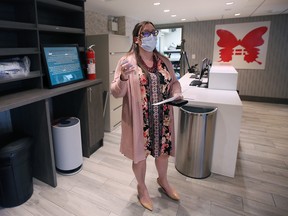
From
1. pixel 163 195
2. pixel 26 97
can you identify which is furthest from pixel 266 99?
pixel 26 97

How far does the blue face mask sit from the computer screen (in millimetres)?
1105

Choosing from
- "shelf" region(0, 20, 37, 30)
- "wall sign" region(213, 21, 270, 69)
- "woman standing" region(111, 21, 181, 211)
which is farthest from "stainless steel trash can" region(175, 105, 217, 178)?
"wall sign" region(213, 21, 270, 69)

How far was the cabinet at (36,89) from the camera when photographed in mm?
1716

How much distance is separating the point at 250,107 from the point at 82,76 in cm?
411

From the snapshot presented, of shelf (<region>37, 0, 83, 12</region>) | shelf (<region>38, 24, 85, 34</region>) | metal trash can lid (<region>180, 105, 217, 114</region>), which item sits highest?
shelf (<region>37, 0, 83, 12</region>)

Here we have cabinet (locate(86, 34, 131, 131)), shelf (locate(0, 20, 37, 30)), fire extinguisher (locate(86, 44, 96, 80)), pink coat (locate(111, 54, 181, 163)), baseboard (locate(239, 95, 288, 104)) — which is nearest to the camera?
pink coat (locate(111, 54, 181, 163))

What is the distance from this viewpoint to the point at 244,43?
510 cm

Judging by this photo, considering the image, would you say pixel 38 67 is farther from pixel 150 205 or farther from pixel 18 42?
pixel 150 205

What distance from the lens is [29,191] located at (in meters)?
1.81

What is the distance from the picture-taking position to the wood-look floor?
1.67 metres

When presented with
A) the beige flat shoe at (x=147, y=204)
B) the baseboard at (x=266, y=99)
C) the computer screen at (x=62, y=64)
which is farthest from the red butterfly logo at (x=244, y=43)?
the beige flat shoe at (x=147, y=204)

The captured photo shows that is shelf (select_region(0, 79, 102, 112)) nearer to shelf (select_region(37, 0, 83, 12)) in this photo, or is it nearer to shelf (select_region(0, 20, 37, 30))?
shelf (select_region(0, 20, 37, 30))

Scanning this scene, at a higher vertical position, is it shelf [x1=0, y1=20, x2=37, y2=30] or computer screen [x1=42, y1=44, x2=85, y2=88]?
shelf [x1=0, y1=20, x2=37, y2=30]

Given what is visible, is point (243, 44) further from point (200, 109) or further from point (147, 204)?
point (147, 204)
